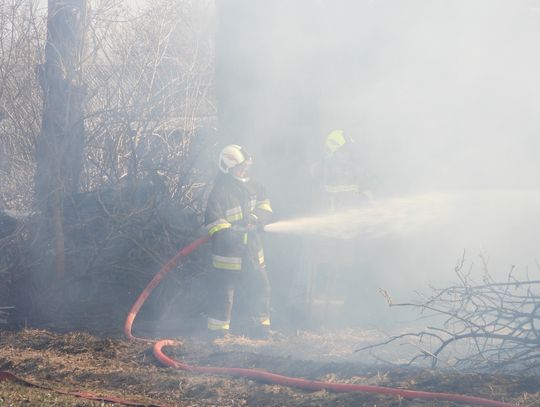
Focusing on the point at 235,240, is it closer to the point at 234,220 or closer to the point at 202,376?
the point at 234,220

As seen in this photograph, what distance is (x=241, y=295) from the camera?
298 inches

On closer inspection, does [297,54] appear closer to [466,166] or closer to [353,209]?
[353,209]

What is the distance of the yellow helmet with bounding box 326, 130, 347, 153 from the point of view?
8.27m

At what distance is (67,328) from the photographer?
21.8ft

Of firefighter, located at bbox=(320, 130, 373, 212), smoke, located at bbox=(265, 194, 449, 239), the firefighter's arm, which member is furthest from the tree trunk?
firefighter, located at bbox=(320, 130, 373, 212)

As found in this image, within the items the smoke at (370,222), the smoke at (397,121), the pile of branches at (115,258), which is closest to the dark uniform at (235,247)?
the smoke at (370,222)

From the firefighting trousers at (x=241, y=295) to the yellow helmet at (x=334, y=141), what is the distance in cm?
190

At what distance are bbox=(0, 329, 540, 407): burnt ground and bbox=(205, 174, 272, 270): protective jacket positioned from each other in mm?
844

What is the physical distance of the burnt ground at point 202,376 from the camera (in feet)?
14.2

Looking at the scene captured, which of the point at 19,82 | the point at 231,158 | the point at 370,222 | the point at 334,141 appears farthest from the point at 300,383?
the point at 19,82

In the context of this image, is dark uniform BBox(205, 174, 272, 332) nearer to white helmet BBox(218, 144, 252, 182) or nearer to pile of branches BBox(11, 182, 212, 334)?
white helmet BBox(218, 144, 252, 182)

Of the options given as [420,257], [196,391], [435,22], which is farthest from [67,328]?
[435,22]

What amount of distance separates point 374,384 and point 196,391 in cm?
122

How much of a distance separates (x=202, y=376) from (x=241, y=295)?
2446mm
